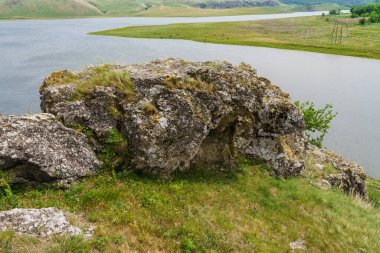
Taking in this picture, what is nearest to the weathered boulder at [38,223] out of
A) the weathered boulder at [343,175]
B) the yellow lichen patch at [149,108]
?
the yellow lichen patch at [149,108]

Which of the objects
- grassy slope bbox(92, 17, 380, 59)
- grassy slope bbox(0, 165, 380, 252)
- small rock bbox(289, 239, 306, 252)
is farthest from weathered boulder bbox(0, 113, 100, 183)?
grassy slope bbox(92, 17, 380, 59)

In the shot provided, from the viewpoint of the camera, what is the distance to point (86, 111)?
55.6 feet

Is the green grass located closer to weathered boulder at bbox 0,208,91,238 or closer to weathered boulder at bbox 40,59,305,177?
weathered boulder at bbox 40,59,305,177

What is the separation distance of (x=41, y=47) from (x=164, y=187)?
9451 centimetres

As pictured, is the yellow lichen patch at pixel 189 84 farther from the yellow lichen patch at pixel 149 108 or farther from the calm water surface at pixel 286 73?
the calm water surface at pixel 286 73

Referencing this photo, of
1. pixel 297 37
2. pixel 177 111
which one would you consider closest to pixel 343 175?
pixel 177 111

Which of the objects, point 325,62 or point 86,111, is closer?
point 86,111

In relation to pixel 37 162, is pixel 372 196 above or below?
below

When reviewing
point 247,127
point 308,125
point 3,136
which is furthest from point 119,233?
point 308,125

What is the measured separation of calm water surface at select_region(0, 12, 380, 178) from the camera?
47219 mm

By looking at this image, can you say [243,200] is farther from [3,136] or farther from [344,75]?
[344,75]

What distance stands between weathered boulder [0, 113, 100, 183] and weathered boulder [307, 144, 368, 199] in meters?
18.2

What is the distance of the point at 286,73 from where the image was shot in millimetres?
77812

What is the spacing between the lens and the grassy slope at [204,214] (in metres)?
12.7
